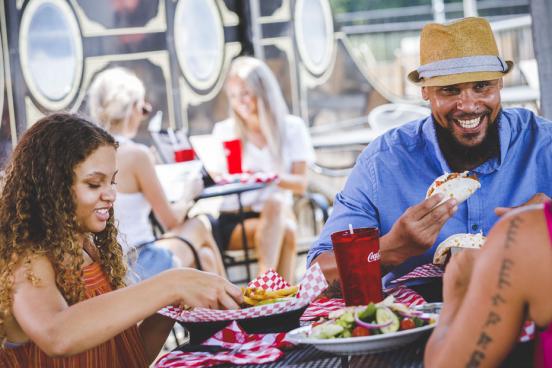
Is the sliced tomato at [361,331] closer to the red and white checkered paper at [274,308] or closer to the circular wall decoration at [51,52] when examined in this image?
the red and white checkered paper at [274,308]

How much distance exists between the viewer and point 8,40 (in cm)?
531

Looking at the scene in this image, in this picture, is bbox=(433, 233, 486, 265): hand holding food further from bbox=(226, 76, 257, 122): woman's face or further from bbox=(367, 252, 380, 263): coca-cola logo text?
bbox=(226, 76, 257, 122): woman's face

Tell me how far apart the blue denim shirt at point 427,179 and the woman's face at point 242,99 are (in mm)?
3329

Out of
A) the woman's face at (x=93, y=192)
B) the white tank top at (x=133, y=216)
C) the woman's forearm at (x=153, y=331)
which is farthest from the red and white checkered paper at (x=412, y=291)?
the white tank top at (x=133, y=216)

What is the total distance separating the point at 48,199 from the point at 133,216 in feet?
8.97

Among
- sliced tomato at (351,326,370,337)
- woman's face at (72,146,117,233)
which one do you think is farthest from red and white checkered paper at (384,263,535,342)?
woman's face at (72,146,117,233)

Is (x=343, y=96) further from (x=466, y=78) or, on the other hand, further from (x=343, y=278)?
(x=343, y=278)

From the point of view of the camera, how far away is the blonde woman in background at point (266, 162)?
19.2 feet

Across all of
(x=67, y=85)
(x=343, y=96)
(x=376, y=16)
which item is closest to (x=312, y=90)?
(x=343, y=96)

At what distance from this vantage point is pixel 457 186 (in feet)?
7.19

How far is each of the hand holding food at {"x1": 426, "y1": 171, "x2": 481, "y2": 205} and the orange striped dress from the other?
2.80 ft

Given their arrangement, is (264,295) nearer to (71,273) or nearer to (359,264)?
(359,264)

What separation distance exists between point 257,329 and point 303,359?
20 cm

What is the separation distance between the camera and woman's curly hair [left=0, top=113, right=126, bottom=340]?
6.61 feet
